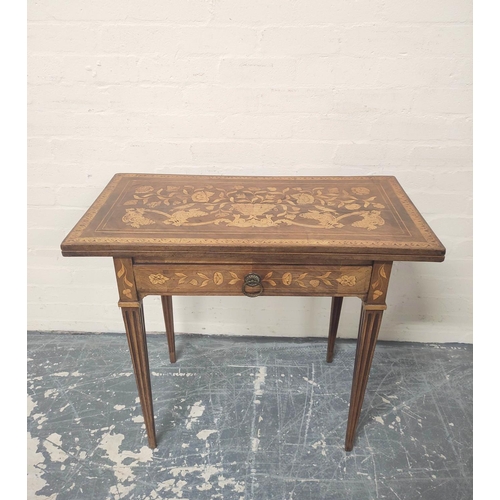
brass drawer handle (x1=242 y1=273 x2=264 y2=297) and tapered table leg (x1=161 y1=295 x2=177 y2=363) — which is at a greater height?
brass drawer handle (x1=242 y1=273 x2=264 y2=297)

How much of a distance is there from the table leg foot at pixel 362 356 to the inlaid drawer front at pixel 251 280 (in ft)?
0.36

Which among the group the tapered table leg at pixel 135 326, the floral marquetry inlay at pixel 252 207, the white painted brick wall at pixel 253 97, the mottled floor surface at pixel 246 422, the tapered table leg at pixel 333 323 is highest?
the white painted brick wall at pixel 253 97

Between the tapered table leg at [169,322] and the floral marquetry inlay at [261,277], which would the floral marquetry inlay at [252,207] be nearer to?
the floral marquetry inlay at [261,277]

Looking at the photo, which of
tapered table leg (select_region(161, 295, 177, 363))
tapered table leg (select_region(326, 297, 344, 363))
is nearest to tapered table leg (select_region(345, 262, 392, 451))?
tapered table leg (select_region(326, 297, 344, 363))

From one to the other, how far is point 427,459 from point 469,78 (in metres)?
1.51

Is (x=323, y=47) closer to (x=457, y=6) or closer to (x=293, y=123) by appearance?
(x=293, y=123)

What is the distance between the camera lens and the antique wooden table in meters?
1.26

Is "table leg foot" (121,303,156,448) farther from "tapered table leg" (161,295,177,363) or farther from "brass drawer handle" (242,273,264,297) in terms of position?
"tapered table leg" (161,295,177,363)

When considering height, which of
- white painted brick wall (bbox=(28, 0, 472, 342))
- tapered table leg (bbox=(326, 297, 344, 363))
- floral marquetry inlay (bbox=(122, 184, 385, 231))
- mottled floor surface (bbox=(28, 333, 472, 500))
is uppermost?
white painted brick wall (bbox=(28, 0, 472, 342))

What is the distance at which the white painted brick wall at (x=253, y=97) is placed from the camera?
162 cm

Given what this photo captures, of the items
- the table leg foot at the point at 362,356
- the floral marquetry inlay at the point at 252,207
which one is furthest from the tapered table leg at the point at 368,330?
the floral marquetry inlay at the point at 252,207

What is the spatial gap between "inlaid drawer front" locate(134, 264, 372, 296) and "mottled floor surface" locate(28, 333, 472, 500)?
0.75 meters

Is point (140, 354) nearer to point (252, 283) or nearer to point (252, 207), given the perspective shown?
point (252, 283)

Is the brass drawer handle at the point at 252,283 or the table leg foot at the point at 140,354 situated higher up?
the brass drawer handle at the point at 252,283
